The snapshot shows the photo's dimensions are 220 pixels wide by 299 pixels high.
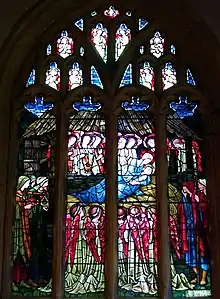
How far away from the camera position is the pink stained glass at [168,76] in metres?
5.94

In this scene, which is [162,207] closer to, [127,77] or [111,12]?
[127,77]

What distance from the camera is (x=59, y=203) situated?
5.51 meters

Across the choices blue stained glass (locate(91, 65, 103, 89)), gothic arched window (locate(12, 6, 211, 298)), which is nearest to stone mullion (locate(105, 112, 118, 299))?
gothic arched window (locate(12, 6, 211, 298))

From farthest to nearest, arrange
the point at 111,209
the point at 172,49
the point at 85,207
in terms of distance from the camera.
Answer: the point at 172,49, the point at 85,207, the point at 111,209

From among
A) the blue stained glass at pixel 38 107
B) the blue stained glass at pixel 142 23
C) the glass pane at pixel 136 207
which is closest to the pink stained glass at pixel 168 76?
the glass pane at pixel 136 207

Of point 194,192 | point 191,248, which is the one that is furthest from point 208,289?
point 194,192

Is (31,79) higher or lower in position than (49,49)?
lower

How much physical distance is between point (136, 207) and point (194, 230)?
496mm

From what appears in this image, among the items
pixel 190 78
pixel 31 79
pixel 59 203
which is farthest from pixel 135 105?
pixel 59 203

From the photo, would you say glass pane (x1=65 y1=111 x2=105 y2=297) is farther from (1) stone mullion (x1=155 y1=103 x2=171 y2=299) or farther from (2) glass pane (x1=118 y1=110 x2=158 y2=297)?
(1) stone mullion (x1=155 y1=103 x2=171 y2=299)

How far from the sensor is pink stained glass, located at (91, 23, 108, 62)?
6.12 metres
